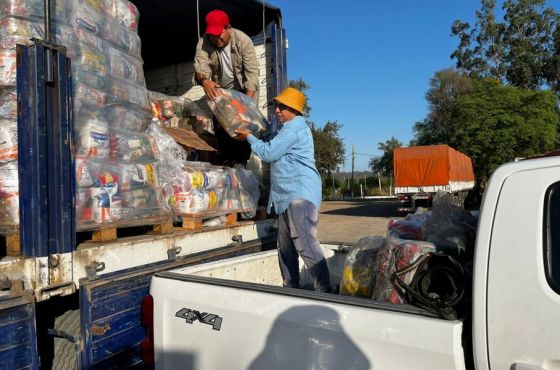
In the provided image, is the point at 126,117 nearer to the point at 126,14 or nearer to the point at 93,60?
the point at 93,60

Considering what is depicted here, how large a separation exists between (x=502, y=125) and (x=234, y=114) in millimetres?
22074

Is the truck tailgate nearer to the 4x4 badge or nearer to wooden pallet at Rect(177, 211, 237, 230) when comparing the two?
the 4x4 badge

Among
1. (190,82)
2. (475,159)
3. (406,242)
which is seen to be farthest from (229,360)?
(475,159)

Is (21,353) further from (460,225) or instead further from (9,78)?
(460,225)

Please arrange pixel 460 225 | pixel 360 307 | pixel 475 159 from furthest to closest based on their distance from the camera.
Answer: pixel 475 159 → pixel 460 225 → pixel 360 307

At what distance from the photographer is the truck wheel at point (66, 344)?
2.38 metres

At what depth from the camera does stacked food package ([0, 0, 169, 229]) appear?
2.71 metres

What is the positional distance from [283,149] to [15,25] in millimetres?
1864

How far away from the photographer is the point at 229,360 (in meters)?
1.88

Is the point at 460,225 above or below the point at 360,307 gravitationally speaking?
above

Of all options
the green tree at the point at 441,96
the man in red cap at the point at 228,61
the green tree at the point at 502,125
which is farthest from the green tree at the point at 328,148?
the man in red cap at the point at 228,61

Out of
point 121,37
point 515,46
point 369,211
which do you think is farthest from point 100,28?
point 515,46

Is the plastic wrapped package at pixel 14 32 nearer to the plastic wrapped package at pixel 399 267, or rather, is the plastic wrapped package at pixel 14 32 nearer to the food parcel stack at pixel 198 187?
the food parcel stack at pixel 198 187

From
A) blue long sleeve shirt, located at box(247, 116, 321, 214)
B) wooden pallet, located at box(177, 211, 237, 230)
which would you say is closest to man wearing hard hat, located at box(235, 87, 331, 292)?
blue long sleeve shirt, located at box(247, 116, 321, 214)
